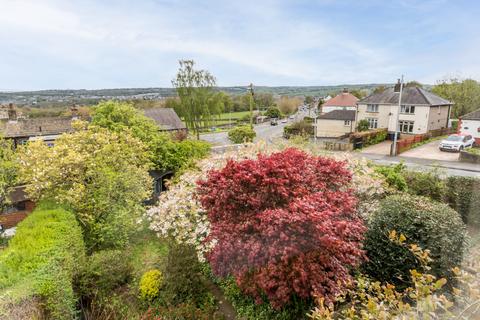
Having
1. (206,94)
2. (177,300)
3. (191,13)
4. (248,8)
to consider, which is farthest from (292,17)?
(206,94)

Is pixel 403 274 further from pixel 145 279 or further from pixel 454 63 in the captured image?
pixel 145 279

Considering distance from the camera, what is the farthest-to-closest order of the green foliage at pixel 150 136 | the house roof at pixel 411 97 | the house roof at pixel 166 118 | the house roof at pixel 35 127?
the house roof at pixel 166 118 < the house roof at pixel 35 127 < the house roof at pixel 411 97 < the green foliage at pixel 150 136

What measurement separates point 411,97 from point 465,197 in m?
16.2

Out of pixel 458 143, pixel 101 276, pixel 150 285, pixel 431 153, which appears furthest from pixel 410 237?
pixel 431 153

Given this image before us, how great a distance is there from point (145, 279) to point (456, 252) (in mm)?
6520

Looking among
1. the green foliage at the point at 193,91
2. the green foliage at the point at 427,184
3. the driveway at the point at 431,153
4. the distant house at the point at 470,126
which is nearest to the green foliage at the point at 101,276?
the green foliage at the point at 427,184

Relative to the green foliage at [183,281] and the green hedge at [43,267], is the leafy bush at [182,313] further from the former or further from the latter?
the green hedge at [43,267]

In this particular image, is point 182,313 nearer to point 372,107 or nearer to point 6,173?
point 6,173

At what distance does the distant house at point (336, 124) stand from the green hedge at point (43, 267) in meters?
27.1

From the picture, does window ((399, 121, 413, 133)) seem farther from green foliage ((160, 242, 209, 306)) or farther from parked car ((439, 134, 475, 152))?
green foliage ((160, 242, 209, 306))

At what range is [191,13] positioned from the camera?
365 inches

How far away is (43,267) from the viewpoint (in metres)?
5.76

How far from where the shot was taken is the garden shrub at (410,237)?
538 cm

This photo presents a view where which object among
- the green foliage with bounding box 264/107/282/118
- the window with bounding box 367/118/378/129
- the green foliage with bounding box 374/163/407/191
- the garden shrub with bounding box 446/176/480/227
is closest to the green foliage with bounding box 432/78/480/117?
the garden shrub with bounding box 446/176/480/227
